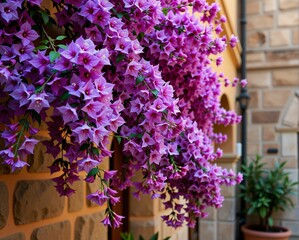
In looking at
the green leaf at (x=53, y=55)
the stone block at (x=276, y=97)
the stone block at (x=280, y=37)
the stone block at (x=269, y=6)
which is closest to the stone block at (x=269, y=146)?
the stone block at (x=276, y=97)

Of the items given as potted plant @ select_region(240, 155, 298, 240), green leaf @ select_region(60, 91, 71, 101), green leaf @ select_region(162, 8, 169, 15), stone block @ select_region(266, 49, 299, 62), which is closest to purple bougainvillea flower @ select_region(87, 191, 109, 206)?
green leaf @ select_region(60, 91, 71, 101)

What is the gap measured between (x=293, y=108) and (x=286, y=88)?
0.97 feet

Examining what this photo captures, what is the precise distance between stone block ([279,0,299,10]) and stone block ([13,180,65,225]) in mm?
5249

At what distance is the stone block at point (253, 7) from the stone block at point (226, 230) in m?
3.02

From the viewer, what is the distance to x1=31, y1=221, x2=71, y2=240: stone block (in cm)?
125

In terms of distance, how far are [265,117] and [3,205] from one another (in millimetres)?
5204

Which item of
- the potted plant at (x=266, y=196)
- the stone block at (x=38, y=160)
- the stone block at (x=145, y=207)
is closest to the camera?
the stone block at (x=38, y=160)

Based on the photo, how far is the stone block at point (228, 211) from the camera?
18.1 feet

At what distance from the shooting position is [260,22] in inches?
235

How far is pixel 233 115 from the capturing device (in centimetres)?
242

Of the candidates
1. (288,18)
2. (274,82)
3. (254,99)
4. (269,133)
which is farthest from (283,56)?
(269,133)

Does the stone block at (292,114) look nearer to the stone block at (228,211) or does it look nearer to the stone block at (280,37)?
the stone block at (280,37)

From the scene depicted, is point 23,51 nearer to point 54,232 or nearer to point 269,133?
point 54,232

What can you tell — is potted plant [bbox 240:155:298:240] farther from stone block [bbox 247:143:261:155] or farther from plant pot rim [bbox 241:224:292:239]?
stone block [bbox 247:143:261:155]
